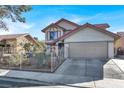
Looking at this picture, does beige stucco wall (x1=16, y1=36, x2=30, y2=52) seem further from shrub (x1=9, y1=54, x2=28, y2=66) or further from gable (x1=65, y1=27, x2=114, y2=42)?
gable (x1=65, y1=27, x2=114, y2=42)

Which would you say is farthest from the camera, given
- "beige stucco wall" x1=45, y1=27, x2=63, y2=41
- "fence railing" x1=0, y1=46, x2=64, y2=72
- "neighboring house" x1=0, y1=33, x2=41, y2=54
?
"beige stucco wall" x1=45, y1=27, x2=63, y2=41

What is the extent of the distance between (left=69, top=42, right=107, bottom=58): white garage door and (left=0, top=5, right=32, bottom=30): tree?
18.1 ft

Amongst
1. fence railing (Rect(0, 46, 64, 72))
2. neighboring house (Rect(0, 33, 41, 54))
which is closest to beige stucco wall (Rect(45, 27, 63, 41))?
neighboring house (Rect(0, 33, 41, 54))

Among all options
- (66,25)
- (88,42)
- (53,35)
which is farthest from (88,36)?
(53,35)

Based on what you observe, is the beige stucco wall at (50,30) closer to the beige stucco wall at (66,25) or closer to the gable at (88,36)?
the beige stucco wall at (66,25)

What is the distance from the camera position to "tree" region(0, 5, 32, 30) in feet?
40.8

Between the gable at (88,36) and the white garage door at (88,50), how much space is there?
13.6 inches

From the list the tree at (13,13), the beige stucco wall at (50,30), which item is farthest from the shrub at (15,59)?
the beige stucco wall at (50,30)

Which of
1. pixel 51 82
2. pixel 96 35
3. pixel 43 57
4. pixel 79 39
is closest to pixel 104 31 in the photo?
pixel 96 35

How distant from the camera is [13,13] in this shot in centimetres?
1303

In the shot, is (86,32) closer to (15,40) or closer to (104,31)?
(104,31)

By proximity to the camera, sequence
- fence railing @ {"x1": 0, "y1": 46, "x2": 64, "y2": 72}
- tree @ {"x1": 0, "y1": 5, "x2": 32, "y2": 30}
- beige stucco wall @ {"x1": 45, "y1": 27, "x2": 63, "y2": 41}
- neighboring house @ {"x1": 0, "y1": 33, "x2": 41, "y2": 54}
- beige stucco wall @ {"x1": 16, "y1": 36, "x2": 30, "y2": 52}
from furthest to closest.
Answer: beige stucco wall @ {"x1": 45, "y1": 27, "x2": 63, "y2": 41}
neighboring house @ {"x1": 0, "y1": 33, "x2": 41, "y2": 54}
beige stucco wall @ {"x1": 16, "y1": 36, "x2": 30, "y2": 52}
tree @ {"x1": 0, "y1": 5, "x2": 32, "y2": 30}
fence railing @ {"x1": 0, "y1": 46, "x2": 64, "y2": 72}

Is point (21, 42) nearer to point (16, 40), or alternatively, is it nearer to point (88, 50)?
point (16, 40)
